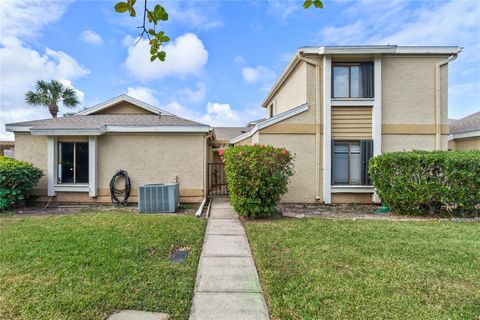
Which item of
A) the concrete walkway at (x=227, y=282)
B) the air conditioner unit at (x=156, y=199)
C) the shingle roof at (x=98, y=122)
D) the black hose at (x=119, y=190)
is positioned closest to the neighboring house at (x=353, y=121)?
the shingle roof at (x=98, y=122)

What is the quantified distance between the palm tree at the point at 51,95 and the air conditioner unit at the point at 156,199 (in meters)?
17.1

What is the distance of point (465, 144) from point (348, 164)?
23.4ft

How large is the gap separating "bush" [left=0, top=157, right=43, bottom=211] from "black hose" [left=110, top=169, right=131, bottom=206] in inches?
105

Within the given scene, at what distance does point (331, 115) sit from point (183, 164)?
6380 mm

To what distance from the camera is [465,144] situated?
12336 mm

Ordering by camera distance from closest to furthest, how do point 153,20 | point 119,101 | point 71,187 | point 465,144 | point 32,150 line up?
point 153,20 < point 71,187 < point 32,150 < point 465,144 < point 119,101

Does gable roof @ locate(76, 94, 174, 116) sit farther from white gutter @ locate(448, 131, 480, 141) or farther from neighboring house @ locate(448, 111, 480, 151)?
neighboring house @ locate(448, 111, 480, 151)

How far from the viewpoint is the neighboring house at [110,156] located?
9.99 meters

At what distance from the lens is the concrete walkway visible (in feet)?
9.55

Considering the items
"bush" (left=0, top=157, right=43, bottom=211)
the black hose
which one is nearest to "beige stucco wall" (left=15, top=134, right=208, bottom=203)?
the black hose

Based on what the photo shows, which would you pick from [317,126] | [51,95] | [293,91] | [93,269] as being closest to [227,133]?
[51,95]

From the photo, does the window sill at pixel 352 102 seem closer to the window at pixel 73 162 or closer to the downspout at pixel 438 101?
the downspout at pixel 438 101

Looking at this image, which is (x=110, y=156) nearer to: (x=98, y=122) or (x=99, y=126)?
→ (x=99, y=126)

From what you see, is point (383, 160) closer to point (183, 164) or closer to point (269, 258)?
point (269, 258)
